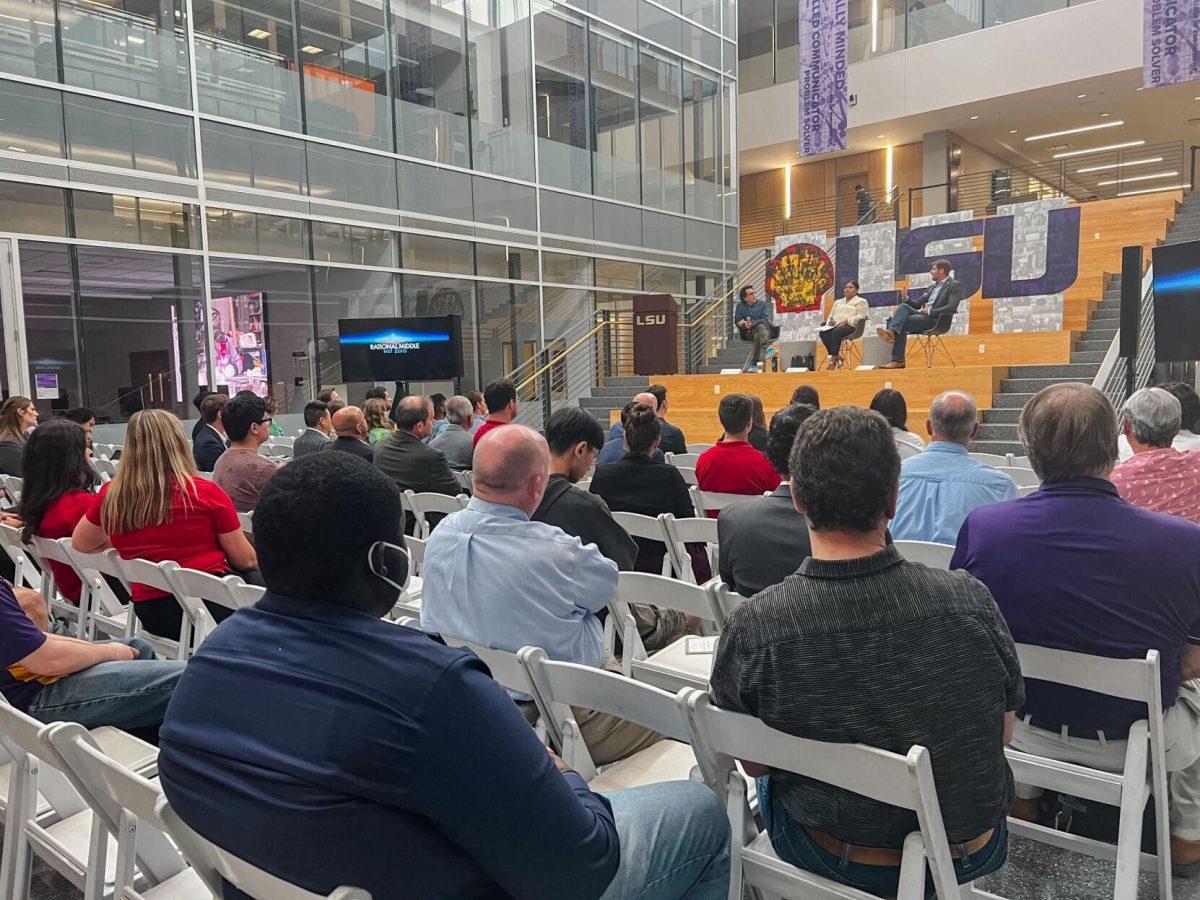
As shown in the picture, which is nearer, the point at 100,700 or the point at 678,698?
the point at 678,698

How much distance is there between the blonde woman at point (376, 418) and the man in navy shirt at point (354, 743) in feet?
20.1

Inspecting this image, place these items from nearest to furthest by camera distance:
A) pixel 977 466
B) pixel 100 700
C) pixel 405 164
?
pixel 100 700
pixel 977 466
pixel 405 164

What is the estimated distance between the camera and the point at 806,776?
1534mm

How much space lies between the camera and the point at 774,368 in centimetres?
1333

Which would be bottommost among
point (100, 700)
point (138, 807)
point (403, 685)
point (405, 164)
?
point (100, 700)

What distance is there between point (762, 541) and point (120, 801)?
1817 mm

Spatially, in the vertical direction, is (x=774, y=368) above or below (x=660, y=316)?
below

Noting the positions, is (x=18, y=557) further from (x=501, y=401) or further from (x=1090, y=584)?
(x=1090, y=584)

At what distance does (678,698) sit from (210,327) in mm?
10758

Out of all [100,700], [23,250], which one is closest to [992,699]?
[100,700]

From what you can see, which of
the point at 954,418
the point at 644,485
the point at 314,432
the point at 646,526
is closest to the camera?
the point at 954,418

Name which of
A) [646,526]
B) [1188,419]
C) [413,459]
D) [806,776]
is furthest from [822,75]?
[806,776]

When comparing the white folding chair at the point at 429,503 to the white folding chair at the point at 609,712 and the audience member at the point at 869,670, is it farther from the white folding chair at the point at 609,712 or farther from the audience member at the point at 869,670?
the audience member at the point at 869,670

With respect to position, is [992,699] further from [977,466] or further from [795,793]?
[977,466]
